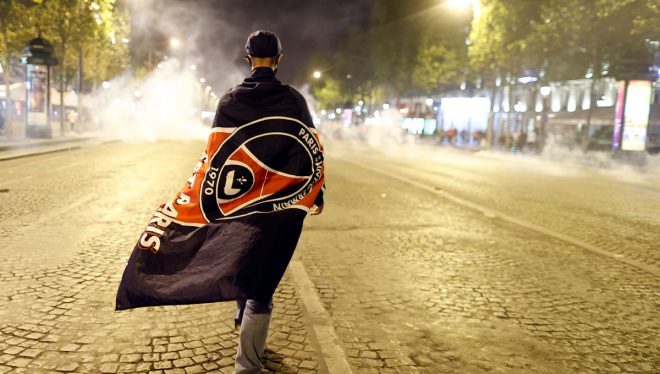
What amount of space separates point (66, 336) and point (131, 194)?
22.8 ft

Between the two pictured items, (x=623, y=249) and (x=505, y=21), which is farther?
(x=505, y=21)

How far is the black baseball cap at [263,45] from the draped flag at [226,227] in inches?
14.9

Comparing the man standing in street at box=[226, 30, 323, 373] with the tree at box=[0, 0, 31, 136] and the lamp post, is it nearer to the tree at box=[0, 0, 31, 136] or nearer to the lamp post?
the lamp post

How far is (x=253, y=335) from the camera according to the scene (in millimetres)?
2943

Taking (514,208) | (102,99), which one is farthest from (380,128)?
(514,208)

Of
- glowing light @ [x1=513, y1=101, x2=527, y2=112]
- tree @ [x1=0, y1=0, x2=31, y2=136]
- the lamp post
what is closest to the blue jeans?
the lamp post

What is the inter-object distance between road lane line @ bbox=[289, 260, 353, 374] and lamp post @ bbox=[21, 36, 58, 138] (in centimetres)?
2249

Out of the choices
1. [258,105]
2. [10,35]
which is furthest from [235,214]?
[10,35]

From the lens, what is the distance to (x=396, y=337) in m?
3.86

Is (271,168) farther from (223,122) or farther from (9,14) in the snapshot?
(9,14)

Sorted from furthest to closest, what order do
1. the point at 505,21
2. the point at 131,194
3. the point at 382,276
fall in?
the point at 505,21 < the point at 131,194 < the point at 382,276

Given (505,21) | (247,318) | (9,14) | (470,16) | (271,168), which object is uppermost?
(470,16)

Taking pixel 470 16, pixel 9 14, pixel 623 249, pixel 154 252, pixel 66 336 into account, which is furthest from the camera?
pixel 470 16

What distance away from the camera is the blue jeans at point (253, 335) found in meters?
2.92
